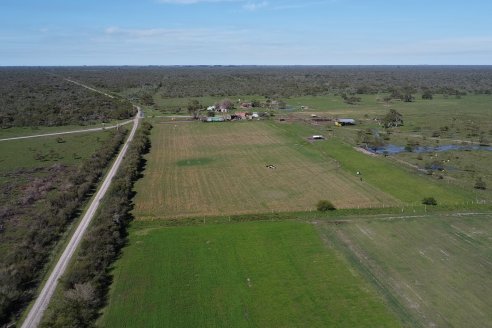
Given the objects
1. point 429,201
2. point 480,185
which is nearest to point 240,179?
point 429,201

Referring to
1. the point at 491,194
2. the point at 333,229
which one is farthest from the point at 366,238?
the point at 491,194

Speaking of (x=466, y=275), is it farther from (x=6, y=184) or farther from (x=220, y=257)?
(x=6, y=184)

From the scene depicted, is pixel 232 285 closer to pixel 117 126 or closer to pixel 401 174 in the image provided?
pixel 401 174

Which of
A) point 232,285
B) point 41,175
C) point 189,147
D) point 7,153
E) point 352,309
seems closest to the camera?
point 352,309

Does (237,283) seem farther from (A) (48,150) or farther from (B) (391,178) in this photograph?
(A) (48,150)

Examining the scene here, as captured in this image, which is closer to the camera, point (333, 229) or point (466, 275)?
point (466, 275)

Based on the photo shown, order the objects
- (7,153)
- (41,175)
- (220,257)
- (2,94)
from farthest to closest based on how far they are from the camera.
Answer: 1. (2,94)
2. (7,153)
3. (41,175)
4. (220,257)
